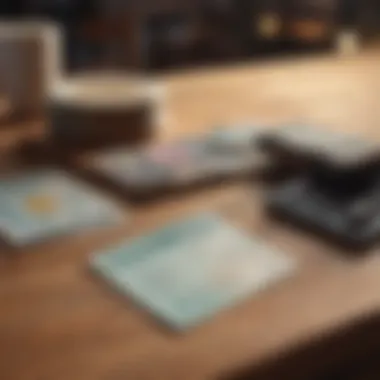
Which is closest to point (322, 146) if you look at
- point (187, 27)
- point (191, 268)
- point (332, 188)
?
point (332, 188)

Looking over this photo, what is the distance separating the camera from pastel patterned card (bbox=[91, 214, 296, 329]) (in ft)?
2.00

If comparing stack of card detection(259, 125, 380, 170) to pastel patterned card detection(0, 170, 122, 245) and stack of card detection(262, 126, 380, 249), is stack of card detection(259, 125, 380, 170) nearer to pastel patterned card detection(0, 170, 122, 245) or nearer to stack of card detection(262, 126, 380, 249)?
stack of card detection(262, 126, 380, 249)

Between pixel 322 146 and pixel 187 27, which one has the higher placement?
pixel 322 146

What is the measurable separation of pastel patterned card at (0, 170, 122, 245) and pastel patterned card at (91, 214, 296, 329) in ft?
0.19

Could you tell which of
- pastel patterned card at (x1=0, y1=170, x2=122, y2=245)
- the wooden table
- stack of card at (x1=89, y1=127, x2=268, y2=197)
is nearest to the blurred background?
stack of card at (x1=89, y1=127, x2=268, y2=197)

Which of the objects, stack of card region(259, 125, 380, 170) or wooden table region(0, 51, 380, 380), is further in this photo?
stack of card region(259, 125, 380, 170)

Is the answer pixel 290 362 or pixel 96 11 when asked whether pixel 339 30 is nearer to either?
pixel 96 11

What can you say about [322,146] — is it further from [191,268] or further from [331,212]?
[191,268]

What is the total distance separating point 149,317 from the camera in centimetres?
59

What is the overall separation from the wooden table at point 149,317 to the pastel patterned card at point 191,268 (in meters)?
0.01

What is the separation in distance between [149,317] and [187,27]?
2.11 metres

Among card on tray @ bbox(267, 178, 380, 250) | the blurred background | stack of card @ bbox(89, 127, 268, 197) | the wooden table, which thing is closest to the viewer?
the wooden table

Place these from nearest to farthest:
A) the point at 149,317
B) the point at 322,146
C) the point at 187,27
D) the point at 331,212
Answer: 1. the point at 149,317
2. the point at 331,212
3. the point at 322,146
4. the point at 187,27

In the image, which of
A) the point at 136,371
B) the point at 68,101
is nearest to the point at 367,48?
the point at 68,101
